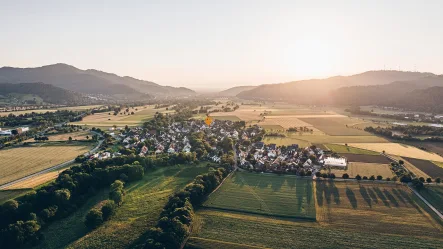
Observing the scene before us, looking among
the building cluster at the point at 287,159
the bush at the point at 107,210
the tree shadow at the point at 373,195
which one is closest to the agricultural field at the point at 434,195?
the tree shadow at the point at 373,195

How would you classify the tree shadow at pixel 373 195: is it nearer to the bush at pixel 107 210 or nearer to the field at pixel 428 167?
the field at pixel 428 167

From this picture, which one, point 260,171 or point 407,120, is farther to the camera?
point 407,120

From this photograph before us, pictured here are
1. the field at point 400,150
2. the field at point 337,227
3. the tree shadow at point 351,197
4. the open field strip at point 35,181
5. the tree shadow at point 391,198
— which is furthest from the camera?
the field at point 400,150

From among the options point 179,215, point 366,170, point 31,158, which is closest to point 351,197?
point 366,170

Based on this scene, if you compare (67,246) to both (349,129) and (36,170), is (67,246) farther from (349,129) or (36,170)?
(349,129)

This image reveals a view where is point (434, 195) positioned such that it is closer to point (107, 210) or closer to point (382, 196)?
point (382, 196)

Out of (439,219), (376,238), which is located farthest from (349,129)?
(376,238)
